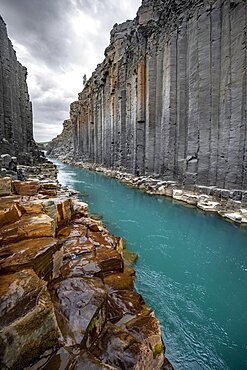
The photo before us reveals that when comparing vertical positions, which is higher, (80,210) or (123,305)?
(80,210)

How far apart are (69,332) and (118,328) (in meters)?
0.79

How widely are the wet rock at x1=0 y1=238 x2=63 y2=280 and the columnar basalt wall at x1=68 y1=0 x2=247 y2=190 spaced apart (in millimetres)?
12041

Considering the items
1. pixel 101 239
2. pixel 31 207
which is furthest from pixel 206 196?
pixel 31 207

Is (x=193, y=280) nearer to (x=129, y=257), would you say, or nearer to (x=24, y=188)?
(x=129, y=257)

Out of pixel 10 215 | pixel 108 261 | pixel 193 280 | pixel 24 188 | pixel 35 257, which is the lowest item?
pixel 193 280

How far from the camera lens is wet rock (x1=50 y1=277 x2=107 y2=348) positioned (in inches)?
106

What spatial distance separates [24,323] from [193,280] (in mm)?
5779

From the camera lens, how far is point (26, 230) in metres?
4.30

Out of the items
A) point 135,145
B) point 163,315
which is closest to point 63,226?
point 163,315

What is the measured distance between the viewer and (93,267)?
4.47 metres

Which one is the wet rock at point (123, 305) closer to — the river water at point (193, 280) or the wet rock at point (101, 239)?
the river water at point (193, 280)

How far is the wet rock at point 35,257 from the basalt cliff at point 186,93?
12.0 meters

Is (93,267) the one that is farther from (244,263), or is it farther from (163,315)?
(244,263)

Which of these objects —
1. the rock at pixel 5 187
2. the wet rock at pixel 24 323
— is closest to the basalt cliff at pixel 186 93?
the rock at pixel 5 187
